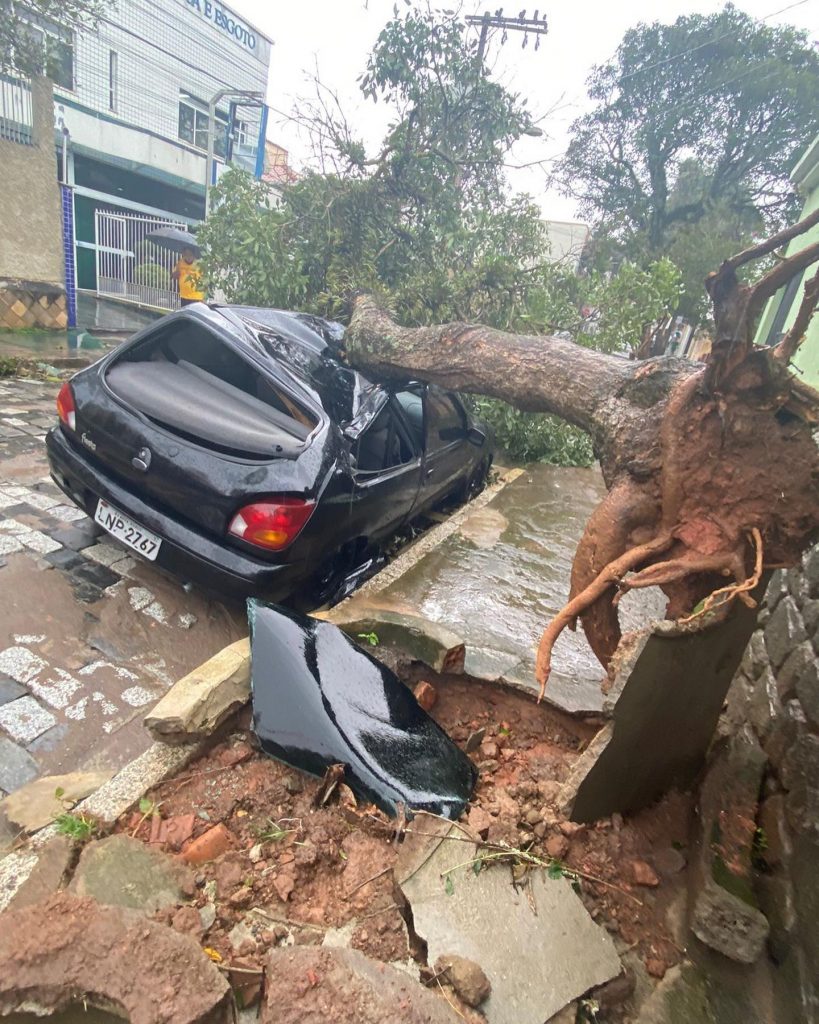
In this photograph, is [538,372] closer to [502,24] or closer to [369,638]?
[369,638]

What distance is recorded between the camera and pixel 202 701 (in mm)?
2387

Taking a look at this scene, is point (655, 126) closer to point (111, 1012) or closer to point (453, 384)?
point (453, 384)

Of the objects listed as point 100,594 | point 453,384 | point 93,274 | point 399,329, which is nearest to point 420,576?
point 453,384

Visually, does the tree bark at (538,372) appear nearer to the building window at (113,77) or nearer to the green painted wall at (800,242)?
the green painted wall at (800,242)

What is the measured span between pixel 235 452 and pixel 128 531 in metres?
0.83

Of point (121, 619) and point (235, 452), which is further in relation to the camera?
point (121, 619)

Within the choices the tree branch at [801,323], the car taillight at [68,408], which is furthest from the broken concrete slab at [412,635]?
the car taillight at [68,408]

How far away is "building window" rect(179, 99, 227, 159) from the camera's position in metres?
17.9

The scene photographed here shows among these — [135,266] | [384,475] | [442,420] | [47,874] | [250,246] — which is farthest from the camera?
[135,266]

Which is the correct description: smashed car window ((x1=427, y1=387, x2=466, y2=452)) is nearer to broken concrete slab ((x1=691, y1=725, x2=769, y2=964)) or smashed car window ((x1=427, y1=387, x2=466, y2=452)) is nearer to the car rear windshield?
the car rear windshield

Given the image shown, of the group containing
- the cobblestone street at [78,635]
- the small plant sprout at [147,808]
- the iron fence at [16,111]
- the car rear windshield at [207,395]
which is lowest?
the cobblestone street at [78,635]

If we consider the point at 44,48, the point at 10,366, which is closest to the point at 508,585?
the point at 10,366

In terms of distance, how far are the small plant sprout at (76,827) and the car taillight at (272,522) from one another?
1423 mm

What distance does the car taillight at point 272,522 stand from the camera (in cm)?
306
